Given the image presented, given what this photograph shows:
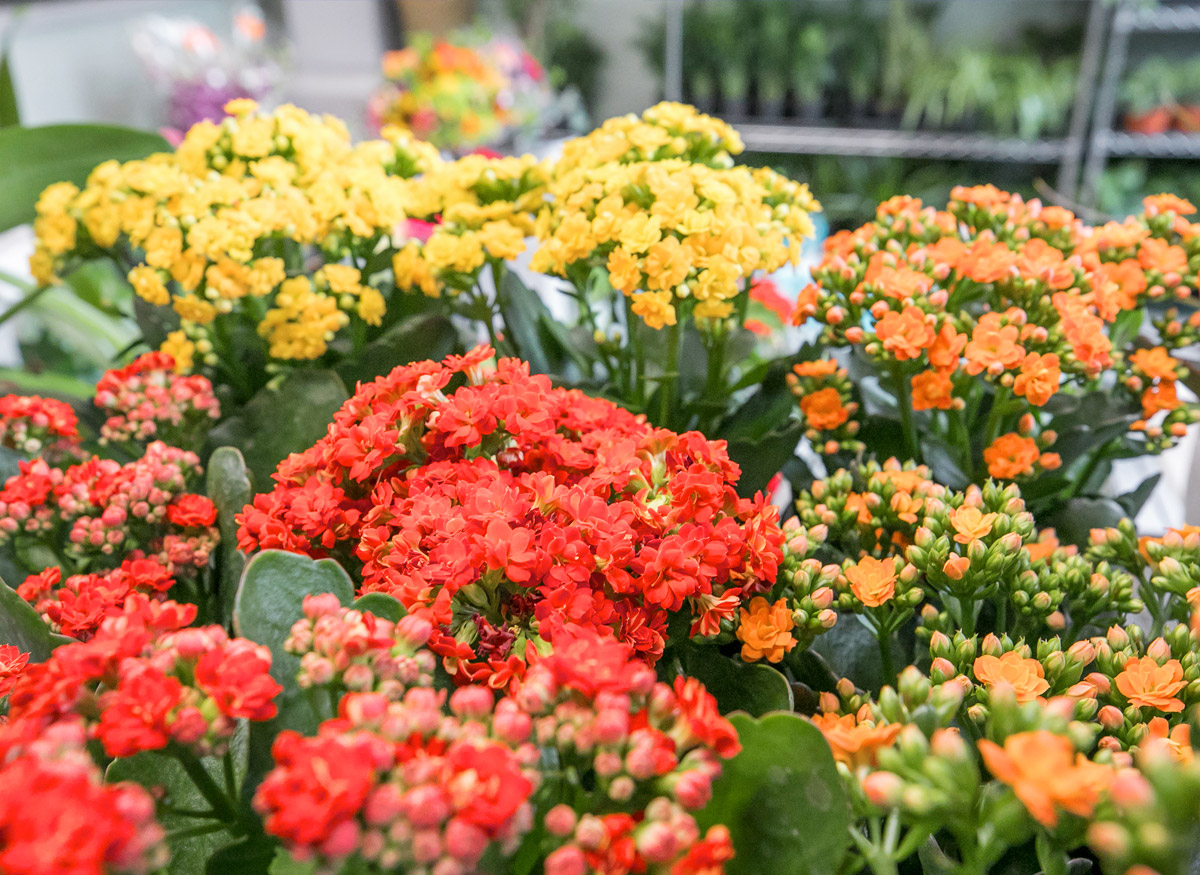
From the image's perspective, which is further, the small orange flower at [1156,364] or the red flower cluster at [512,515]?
the small orange flower at [1156,364]

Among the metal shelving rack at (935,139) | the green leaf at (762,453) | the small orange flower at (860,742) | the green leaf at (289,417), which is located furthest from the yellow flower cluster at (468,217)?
the metal shelving rack at (935,139)

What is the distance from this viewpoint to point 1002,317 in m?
0.59

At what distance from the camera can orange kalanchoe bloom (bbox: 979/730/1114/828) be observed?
10.4 inches

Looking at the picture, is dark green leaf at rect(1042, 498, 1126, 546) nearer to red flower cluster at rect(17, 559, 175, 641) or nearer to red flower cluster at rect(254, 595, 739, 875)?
red flower cluster at rect(254, 595, 739, 875)

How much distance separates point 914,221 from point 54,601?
69cm

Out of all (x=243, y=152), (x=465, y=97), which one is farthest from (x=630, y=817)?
(x=465, y=97)

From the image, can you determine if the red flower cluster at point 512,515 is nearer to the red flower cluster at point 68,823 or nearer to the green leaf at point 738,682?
the green leaf at point 738,682

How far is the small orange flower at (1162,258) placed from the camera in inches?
25.9

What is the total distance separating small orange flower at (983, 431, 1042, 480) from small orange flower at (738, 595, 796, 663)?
0.25m

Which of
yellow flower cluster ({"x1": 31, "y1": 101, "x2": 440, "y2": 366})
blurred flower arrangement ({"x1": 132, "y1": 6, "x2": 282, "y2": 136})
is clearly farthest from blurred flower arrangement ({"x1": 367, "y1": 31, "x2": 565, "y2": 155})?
yellow flower cluster ({"x1": 31, "y1": 101, "x2": 440, "y2": 366})

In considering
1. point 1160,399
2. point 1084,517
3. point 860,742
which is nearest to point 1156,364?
point 1160,399

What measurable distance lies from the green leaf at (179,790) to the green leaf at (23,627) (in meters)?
0.08

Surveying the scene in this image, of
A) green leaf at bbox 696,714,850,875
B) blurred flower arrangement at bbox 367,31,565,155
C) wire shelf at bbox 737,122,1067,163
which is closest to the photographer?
green leaf at bbox 696,714,850,875

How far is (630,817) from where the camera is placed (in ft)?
1.06
